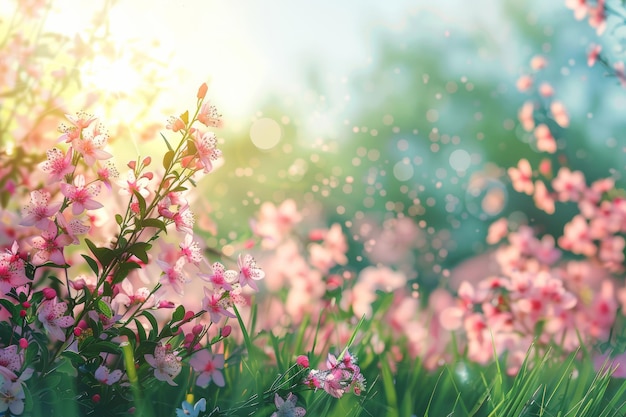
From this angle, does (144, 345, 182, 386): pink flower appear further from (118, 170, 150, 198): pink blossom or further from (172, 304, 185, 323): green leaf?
(118, 170, 150, 198): pink blossom

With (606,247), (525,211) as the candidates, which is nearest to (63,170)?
(606,247)

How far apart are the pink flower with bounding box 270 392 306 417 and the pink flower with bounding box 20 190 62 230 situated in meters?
0.54

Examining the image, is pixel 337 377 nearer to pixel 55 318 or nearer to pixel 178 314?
pixel 178 314

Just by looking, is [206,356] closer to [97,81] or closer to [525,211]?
[97,81]

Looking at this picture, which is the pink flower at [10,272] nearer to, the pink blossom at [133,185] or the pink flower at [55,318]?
the pink flower at [55,318]

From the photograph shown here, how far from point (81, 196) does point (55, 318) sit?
227 mm

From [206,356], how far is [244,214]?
195 inches

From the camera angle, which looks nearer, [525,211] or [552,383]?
[552,383]

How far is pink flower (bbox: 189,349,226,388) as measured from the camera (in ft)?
4.93

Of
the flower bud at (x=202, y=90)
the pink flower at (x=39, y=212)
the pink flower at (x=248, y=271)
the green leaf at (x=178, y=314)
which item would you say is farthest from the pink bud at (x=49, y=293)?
the flower bud at (x=202, y=90)

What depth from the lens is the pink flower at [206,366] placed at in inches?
59.1

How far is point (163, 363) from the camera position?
133 centimetres

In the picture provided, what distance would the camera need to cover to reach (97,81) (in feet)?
7.30

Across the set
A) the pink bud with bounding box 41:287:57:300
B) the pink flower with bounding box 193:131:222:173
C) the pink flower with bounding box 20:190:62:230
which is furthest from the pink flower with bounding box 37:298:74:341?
the pink flower with bounding box 193:131:222:173
